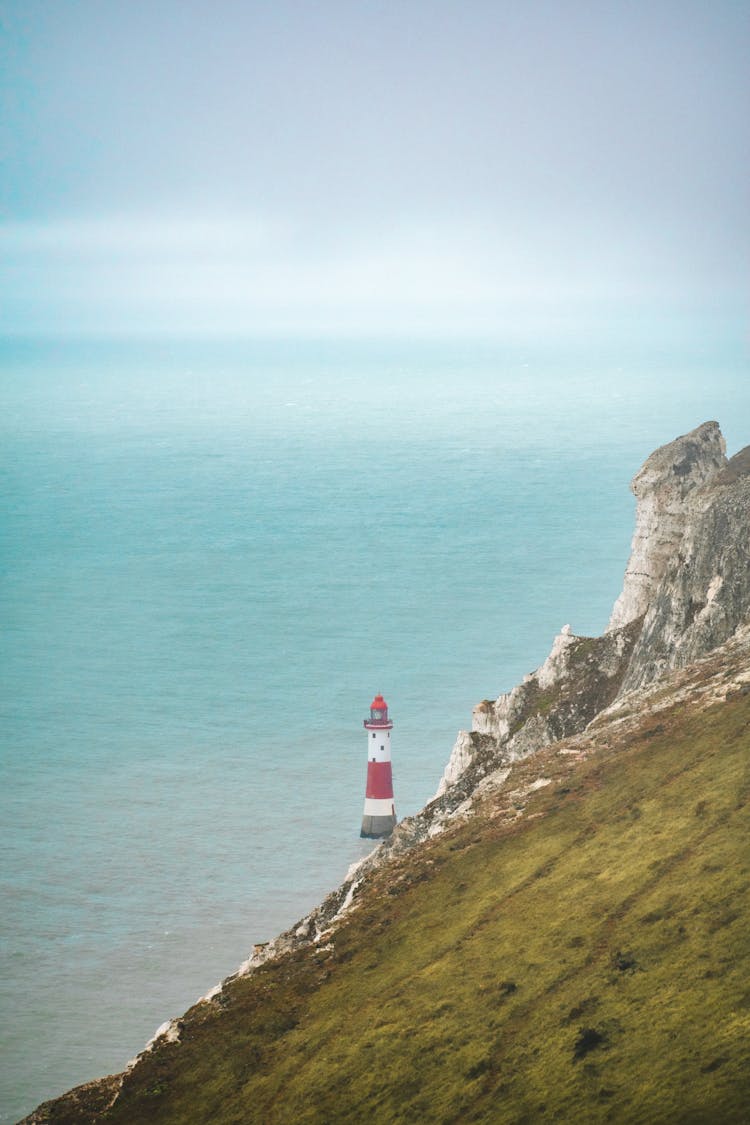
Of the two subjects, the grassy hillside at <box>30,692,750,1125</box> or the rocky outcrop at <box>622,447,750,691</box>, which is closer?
the grassy hillside at <box>30,692,750,1125</box>

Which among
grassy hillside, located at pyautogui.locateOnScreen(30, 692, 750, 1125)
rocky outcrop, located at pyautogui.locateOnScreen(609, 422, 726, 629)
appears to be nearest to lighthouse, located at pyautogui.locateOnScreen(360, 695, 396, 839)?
rocky outcrop, located at pyautogui.locateOnScreen(609, 422, 726, 629)

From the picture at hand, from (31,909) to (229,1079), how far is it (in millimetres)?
92319

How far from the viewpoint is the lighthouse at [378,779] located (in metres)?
118

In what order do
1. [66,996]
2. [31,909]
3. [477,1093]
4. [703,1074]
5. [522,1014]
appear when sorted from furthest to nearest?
[31,909] → [66,996] → [522,1014] → [477,1093] → [703,1074]

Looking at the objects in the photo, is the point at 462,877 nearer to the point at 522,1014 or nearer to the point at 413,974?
the point at 413,974

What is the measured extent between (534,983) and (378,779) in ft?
276

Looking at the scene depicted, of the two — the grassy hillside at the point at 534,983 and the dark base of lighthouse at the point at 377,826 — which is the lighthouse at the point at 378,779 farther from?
the grassy hillside at the point at 534,983

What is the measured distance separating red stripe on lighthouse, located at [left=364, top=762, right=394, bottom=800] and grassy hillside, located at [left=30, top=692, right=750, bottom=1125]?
70.4 meters

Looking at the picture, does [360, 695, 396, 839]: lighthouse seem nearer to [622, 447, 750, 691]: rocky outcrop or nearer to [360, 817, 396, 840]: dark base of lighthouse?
[360, 817, 396, 840]: dark base of lighthouse

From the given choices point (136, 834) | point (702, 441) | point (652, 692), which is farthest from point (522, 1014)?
point (136, 834)

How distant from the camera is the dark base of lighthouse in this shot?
413 feet

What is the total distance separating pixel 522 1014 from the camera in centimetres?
3784

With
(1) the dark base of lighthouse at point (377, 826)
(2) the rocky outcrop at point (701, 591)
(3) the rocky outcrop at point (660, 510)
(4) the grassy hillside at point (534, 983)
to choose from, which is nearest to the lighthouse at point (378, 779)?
(1) the dark base of lighthouse at point (377, 826)

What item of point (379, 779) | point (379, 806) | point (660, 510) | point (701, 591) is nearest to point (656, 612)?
point (701, 591)
